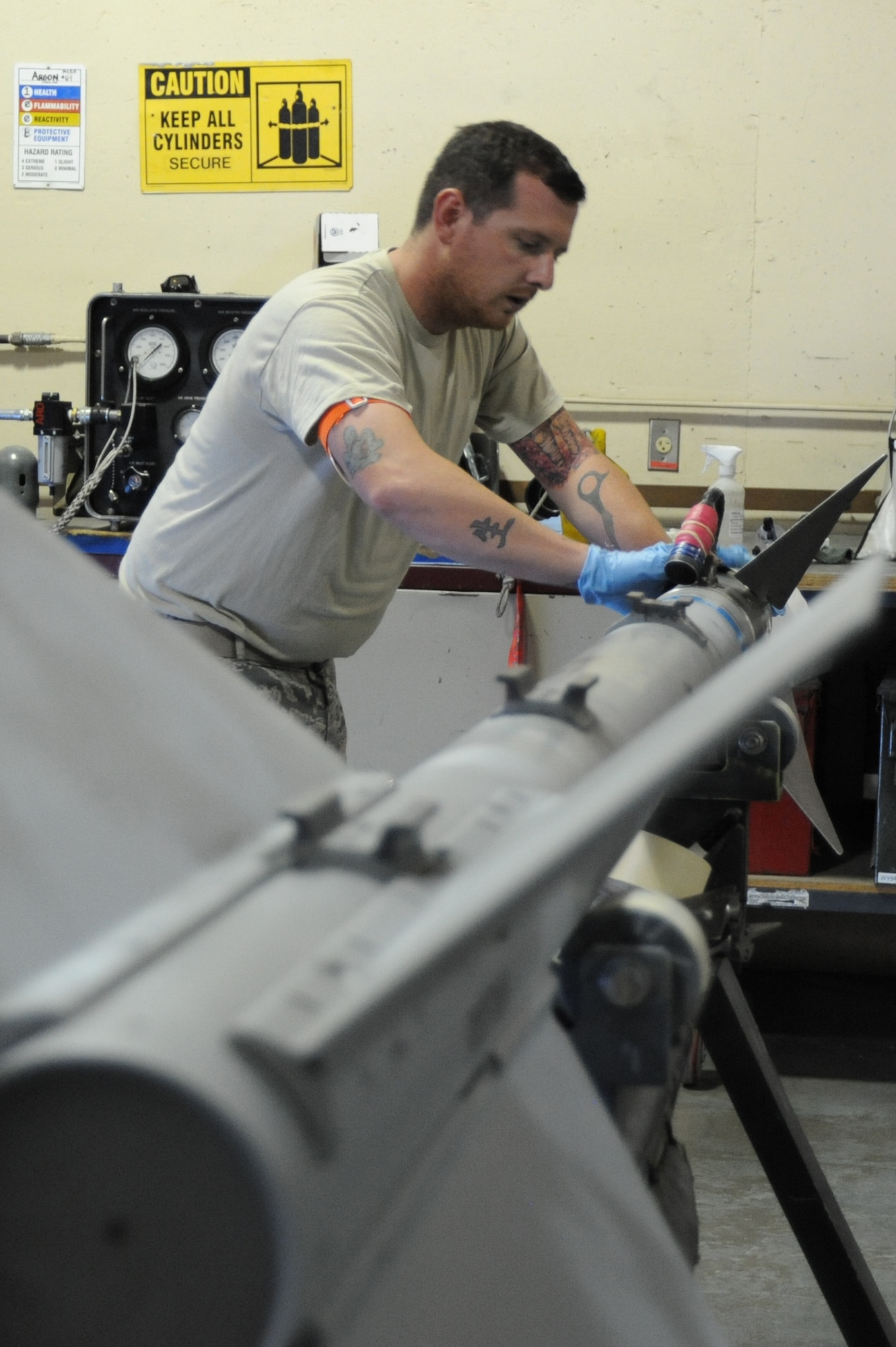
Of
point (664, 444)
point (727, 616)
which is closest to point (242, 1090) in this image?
point (727, 616)

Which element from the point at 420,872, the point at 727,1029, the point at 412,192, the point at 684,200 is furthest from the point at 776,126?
the point at 420,872

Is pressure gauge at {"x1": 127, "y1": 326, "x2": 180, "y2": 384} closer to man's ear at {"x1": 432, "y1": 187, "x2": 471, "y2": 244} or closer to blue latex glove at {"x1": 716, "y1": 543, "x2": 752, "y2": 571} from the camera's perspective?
man's ear at {"x1": 432, "y1": 187, "x2": 471, "y2": 244}

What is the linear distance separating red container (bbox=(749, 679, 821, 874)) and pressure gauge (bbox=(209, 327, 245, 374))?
1.10 m

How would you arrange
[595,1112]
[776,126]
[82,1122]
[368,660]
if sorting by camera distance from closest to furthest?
[82,1122] → [595,1112] → [368,660] → [776,126]

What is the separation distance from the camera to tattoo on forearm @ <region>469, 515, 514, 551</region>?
1.25 metres

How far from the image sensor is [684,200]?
8.16 ft

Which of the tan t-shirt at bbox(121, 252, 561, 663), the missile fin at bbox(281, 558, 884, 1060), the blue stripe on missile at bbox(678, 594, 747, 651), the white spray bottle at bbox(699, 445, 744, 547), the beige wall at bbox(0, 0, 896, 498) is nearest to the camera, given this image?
the missile fin at bbox(281, 558, 884, 1060)

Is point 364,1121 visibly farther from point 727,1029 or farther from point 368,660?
point 368,660

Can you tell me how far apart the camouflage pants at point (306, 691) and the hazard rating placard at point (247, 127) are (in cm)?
141

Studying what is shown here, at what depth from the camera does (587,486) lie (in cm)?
160

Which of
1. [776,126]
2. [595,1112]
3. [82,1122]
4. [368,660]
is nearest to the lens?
[82,1122]

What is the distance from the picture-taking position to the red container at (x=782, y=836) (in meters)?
2.07

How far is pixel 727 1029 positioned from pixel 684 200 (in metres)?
1.87

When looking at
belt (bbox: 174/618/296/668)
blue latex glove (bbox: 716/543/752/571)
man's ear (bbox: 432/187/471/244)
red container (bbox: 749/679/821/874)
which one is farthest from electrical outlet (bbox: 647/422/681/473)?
belt (bbox: 174/618/296/668)
